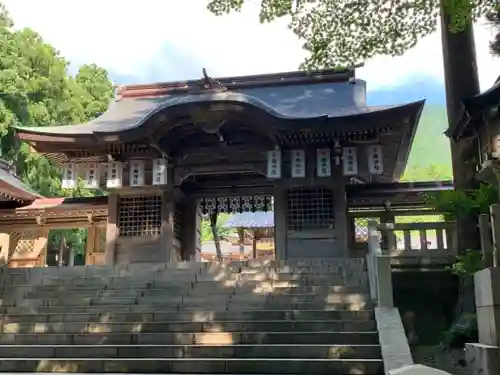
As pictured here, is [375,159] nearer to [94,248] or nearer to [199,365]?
[199,365]

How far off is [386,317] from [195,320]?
2.93 m

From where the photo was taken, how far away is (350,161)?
522 inches

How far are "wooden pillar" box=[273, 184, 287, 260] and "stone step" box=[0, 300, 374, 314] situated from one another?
470cm

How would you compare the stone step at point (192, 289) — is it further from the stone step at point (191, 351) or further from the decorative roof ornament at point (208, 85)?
the decorative roof ornament at point (208, 85)

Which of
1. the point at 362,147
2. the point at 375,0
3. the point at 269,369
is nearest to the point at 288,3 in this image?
the point at 375,0

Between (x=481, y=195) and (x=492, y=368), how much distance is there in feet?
8.44

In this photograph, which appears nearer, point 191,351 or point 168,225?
point 191,351

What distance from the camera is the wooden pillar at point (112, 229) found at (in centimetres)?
1421

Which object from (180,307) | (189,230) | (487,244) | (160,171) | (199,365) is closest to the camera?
(487,244)

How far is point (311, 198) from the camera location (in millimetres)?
13703

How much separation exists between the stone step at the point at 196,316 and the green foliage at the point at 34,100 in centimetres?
1491

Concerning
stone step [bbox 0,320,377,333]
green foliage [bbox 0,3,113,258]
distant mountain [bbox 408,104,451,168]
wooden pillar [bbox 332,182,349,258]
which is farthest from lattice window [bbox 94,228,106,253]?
distant mountain [bbox 408,104,451,168]

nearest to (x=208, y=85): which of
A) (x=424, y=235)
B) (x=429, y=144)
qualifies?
(x=424, y=235)

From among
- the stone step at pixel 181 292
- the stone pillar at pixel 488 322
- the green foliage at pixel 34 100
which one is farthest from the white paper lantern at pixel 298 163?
the green foliage at pixel 34 100
